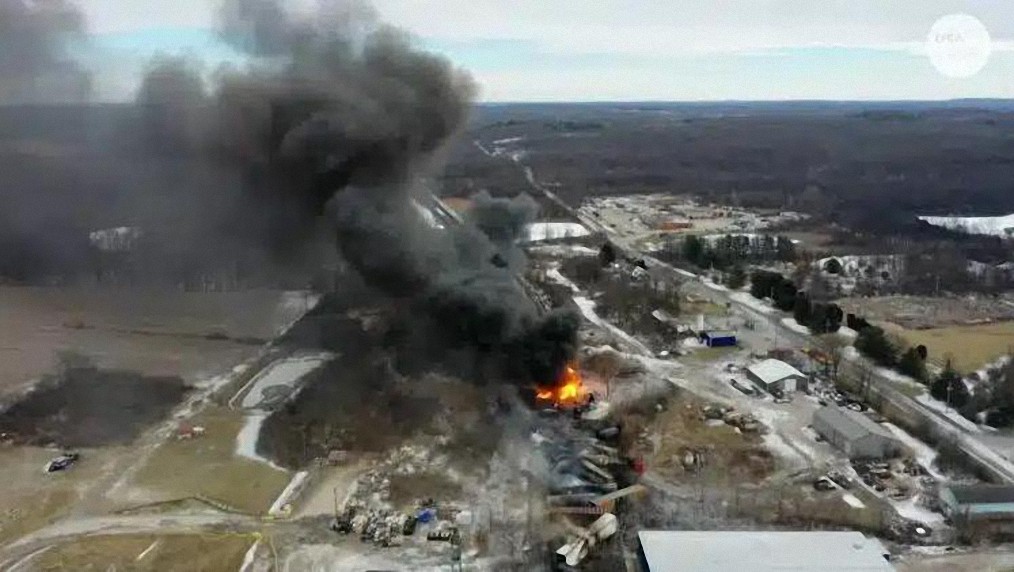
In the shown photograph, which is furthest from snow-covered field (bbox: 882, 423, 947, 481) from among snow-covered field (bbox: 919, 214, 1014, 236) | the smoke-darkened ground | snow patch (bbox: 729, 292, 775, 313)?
snow-covered field (bbox: 919, 214, 1014, 236)

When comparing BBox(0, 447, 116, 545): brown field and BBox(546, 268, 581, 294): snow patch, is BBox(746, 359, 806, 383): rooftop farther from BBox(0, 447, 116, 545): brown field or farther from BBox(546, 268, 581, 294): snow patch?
BBox(0, 447, 116, 545): brown field

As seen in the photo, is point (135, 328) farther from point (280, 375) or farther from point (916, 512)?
point (916, 512)

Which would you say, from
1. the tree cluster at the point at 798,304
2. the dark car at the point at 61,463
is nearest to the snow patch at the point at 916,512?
the tree cluster at the point at 798,304

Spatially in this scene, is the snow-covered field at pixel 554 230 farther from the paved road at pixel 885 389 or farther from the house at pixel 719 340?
the house at pixel 719 340

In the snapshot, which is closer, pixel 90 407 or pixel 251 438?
pixel 251 438

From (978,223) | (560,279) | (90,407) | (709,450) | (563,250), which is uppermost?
(563,250)

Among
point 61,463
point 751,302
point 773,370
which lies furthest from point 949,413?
point 61,463
